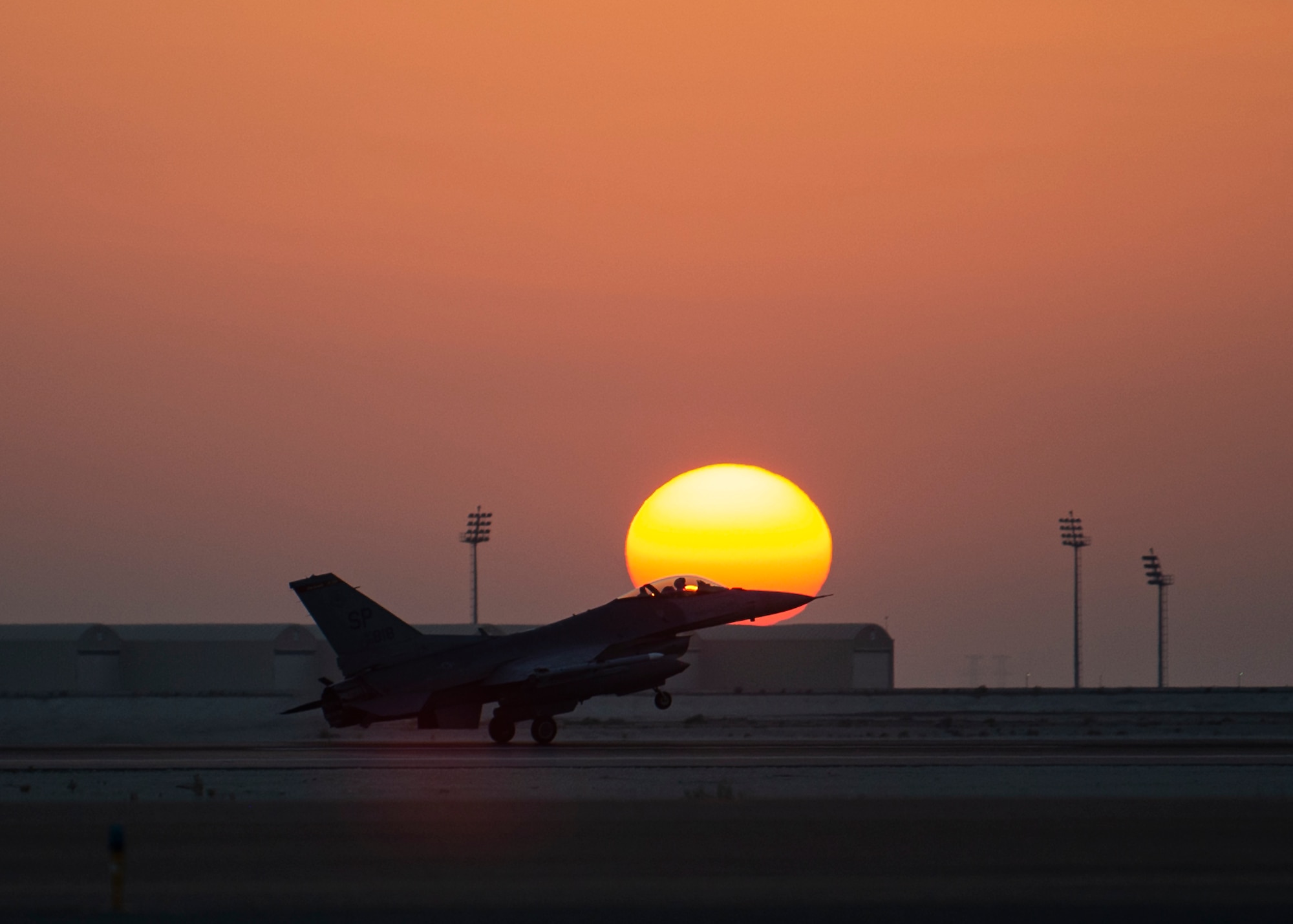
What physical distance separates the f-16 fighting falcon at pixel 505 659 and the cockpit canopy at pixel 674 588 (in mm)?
25

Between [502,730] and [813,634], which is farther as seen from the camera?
[813,634]

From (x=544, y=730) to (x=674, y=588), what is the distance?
5.33 m

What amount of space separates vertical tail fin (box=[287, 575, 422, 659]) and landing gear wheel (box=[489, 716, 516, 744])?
3.19 metres

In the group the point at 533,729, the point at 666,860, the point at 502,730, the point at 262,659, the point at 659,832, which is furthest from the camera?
the point at 262,659

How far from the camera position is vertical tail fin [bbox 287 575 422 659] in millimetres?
42000

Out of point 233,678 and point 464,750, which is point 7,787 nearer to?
point 464,750

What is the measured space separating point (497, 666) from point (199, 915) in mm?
26186

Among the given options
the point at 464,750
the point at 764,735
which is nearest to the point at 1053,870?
the point at 464,750

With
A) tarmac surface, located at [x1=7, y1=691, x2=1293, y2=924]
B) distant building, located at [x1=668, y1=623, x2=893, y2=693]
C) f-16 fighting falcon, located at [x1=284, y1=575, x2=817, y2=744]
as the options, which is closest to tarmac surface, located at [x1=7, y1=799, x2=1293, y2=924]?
tarmac surface, located at [x1=7, y1=691, x2=1293, y2=924]

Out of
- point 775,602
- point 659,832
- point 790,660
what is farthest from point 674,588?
point 790,660

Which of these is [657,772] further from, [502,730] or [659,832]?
[502,730]

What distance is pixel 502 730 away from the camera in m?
42.0

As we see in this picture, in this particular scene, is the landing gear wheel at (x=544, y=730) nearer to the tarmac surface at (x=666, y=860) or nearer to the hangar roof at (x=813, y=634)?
the tarmac surface at (x=666, y=860)

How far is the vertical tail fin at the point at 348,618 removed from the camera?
42.0 meters
